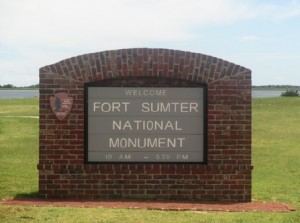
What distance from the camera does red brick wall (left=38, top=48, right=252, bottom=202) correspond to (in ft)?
34.4

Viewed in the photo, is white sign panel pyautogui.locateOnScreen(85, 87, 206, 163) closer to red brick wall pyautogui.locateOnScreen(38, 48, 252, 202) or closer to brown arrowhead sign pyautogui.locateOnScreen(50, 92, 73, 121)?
red brick wall pyautogui.locateOnScreen(38, 48, 252, 202)

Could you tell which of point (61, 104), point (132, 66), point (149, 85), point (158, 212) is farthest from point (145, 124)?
point (158, 212)

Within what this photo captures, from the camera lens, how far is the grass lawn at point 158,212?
340 inches

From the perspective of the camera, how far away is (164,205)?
9891 mm

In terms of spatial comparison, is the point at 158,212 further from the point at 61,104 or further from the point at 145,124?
the point at 61,104

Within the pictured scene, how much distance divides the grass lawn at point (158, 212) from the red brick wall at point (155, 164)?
98cm

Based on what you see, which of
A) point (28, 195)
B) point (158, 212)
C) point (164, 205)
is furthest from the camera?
point (28, 195)

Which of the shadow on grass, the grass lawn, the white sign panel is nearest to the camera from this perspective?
the grass lawn

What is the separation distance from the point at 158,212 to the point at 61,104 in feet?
8.63

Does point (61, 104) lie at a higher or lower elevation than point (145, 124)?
higher

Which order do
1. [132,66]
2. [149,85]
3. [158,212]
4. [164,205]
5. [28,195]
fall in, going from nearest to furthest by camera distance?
[158,212] < [164,205] < [132,66] < [149,85] < [28,195]

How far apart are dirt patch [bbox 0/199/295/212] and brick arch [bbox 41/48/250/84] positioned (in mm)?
2087

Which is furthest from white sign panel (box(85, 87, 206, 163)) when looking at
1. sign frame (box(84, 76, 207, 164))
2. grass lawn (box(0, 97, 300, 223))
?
grass lawn (box(0, 97, 300, 223))

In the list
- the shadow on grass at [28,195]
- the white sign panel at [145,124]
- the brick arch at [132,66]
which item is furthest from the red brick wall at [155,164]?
the shadow on grass at [28,195]
